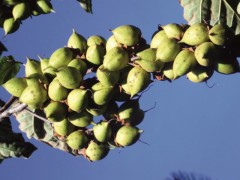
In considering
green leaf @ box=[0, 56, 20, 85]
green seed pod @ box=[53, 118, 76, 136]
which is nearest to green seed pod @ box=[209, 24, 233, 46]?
green seed pod @ box=[53, 118, 76, 136]

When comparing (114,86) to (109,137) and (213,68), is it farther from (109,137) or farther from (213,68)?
(213,68)

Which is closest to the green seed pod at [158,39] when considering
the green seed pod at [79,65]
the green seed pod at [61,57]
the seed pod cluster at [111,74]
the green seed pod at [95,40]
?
the seed pod cluster at [111,74]

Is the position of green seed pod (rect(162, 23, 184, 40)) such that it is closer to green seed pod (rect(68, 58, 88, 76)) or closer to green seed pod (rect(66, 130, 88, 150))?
green seed pod (rect(68, 58, 88, 76))

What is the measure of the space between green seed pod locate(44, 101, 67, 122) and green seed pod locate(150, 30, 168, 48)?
999 mm

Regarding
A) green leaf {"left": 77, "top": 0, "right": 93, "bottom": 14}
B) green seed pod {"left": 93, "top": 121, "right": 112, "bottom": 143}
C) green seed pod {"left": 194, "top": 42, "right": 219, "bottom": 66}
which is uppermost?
green seed pod {"left": 194, "top": 42, "right": 219, "bottom": 66}

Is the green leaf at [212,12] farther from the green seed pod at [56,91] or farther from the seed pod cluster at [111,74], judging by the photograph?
the green seed pod at [56,91]

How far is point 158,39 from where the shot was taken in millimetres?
3996

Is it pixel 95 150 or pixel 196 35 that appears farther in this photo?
pixel 95 150

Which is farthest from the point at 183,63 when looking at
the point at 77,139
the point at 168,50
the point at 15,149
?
the point at 15,149

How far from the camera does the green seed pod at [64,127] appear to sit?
4363 mm

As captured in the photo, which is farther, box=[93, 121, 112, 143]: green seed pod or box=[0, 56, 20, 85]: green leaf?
box=[0, 56, 20, 85]: green leaf

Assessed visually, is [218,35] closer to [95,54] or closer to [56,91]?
[95,54]

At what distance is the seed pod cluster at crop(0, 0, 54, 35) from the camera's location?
19.2 feet

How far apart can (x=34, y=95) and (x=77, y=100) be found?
0.42 metres
